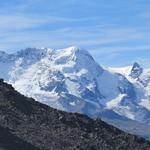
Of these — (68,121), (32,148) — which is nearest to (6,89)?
(68,121)

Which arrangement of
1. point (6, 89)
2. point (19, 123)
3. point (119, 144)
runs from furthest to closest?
point (6, 89) → point (119, 144) → point (19, 123)

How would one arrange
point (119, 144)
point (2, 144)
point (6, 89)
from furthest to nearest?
point (6, 89), point (119, 144), point (2, 144)

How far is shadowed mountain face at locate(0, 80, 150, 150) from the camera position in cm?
4731

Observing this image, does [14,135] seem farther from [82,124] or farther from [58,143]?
[82,124]

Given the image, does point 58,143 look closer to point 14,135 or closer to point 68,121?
point 14,135

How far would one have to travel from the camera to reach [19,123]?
167 ft

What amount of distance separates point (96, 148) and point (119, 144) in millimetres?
4156

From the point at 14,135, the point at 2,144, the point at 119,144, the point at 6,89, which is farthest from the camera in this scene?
the point at 6,89

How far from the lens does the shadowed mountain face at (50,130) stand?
1863 inches

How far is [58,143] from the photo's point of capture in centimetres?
4909

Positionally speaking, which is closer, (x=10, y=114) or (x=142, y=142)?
(x=10, y=114)

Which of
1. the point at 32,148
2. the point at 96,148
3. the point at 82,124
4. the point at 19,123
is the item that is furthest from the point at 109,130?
the point at 32,148

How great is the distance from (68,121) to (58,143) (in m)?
8.40

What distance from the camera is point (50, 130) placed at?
52000mm
